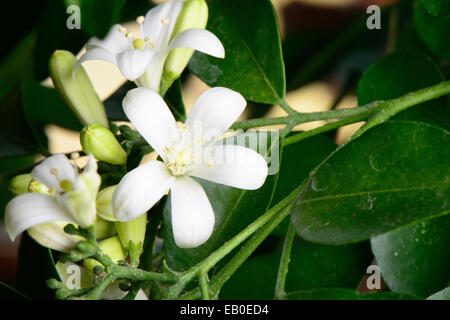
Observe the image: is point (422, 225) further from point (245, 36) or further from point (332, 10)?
point (332, 10)

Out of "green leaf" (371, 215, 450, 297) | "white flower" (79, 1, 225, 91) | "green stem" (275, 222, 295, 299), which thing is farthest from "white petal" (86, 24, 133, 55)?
"green leaf" (371, 215, 450, 297)

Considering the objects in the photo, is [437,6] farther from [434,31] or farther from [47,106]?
[47,106]

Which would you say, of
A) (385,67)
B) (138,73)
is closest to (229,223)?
(138,73)

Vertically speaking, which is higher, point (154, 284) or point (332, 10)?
point (332, 10)

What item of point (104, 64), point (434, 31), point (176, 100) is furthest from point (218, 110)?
point (104, 64)

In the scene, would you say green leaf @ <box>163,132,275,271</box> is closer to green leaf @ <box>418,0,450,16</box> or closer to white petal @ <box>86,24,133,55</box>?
white petal @ <box>86,24,133,55</box>
